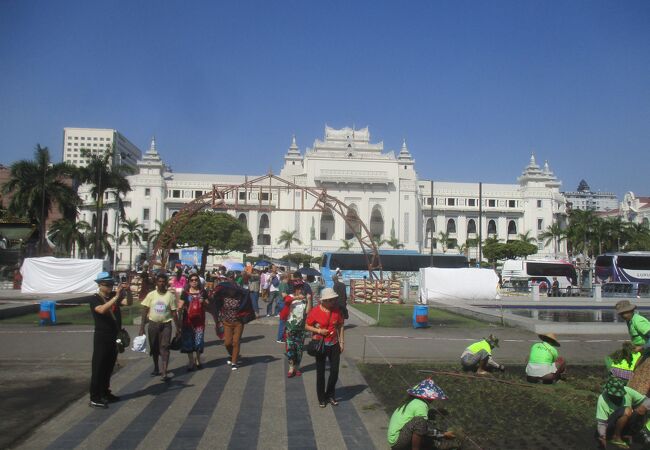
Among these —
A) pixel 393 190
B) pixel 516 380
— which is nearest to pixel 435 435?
pixel 516 380

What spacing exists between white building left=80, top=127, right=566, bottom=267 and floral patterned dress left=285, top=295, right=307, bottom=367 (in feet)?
258

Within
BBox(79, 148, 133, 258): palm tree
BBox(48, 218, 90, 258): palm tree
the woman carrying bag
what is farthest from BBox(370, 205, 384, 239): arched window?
the woman carrying bag

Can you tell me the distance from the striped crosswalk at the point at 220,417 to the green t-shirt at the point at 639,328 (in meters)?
3.67

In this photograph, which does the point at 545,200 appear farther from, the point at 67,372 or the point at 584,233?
the point at 67,372

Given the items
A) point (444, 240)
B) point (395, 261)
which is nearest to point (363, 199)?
point (444, 240)

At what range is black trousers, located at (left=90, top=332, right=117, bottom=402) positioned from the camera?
298 inches

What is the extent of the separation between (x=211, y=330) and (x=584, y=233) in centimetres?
6293

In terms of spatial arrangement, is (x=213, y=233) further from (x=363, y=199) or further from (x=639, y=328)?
(x=639, y=328)

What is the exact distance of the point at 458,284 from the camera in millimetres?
29438

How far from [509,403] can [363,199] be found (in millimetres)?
89259

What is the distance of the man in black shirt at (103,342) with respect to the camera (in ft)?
24.9

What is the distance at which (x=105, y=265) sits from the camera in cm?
3178

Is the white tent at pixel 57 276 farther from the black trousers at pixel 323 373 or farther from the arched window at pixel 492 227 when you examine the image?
the arched window at pixel 492 227

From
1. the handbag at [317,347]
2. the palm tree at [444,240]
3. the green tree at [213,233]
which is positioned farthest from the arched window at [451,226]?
the handbag at [317,347]
